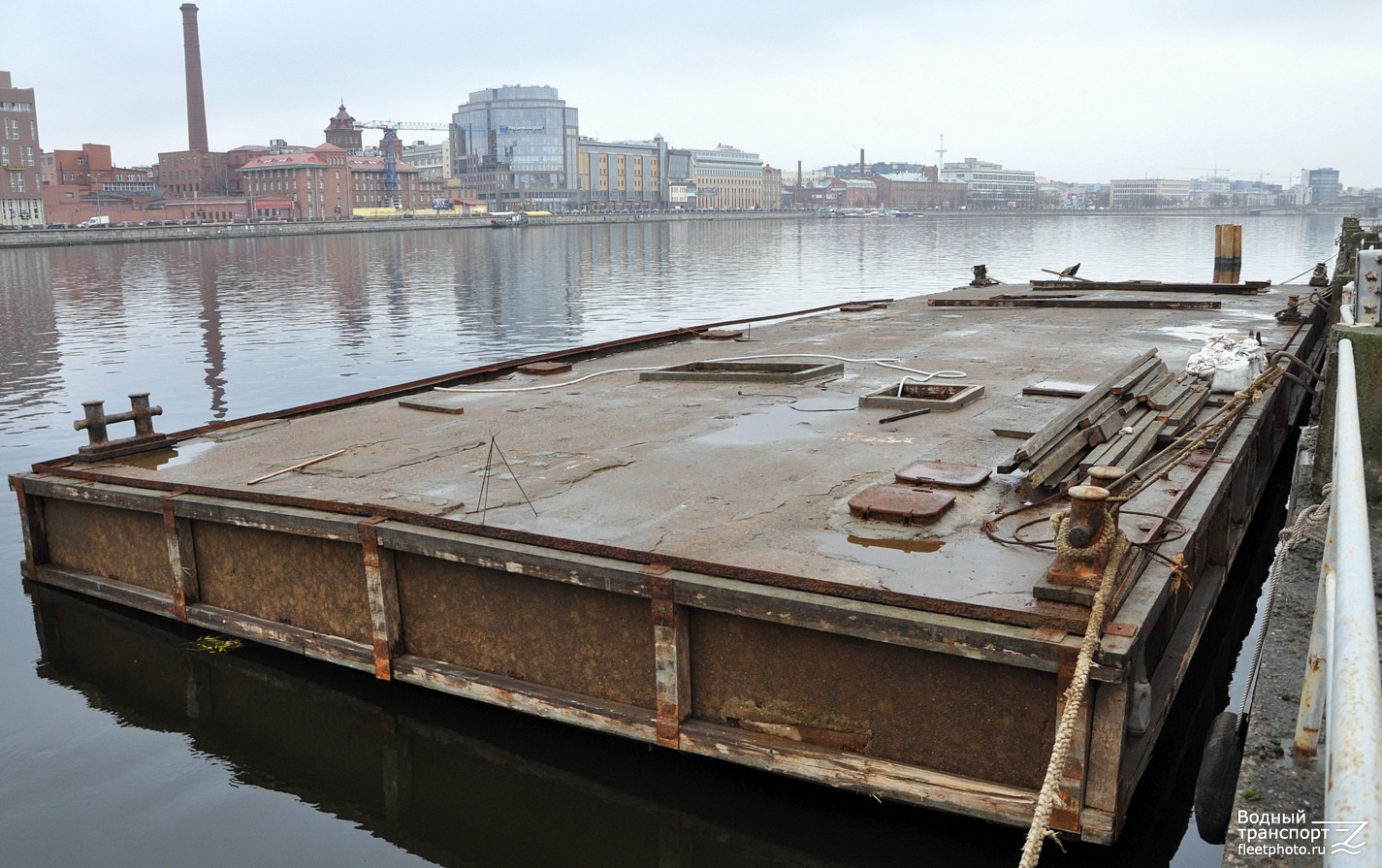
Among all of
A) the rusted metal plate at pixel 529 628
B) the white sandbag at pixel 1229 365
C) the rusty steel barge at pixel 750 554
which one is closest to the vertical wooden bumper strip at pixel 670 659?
the rusty steel barge at pixel 750 554

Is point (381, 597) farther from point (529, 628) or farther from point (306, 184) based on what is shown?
point (306, 184)

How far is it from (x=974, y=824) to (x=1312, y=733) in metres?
2.17

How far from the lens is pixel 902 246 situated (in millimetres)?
94250

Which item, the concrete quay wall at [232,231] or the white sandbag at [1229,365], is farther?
the concrete quay wall at [232,231]

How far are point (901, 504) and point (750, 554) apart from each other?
1158mm

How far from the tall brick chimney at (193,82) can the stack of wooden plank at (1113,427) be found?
183143mm

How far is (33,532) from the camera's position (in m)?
9.05

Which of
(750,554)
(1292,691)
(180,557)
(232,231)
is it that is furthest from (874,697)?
(232,231)

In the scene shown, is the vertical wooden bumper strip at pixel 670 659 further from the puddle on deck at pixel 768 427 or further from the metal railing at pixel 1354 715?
the metal railing at pixel 1354 715

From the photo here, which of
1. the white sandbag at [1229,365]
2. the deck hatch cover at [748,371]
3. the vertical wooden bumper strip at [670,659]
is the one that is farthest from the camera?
the deck hatch cover at [748,371]

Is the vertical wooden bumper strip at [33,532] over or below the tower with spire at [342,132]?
below

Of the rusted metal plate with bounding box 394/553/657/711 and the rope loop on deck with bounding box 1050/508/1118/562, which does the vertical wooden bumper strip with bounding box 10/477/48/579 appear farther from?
the rope loop on deck with bounding box 1050/508/1118/562

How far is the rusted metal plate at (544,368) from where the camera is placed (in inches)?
515

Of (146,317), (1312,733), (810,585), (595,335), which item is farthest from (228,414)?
(146,317)
